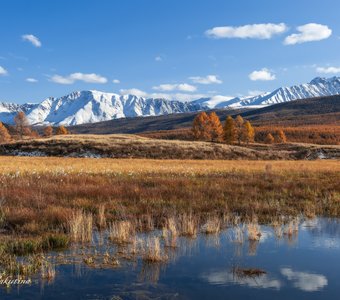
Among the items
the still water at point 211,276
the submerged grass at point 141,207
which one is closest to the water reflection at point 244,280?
the still water at point 211,276

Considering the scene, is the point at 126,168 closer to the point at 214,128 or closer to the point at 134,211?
the point at 134,211

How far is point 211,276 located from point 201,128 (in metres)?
90.5

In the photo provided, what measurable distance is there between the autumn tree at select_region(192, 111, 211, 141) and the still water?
86925mm

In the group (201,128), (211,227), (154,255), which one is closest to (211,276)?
(154,255)

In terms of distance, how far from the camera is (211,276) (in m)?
8.23

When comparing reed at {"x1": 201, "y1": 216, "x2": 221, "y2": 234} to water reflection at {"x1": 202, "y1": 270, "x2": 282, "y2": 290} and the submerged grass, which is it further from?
water reflection at {"x1": 202, "y1": 270, "x2": 282, "y2": 290}

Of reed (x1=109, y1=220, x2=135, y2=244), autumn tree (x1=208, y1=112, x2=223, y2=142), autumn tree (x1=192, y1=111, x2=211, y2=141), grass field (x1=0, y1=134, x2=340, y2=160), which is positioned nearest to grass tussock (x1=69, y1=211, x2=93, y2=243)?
reed (x1=109, y1=220, x2=135, y2=244)

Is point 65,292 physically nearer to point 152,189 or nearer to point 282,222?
point 282,222

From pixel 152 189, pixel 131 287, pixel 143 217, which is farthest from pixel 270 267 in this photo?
pixel 152 189

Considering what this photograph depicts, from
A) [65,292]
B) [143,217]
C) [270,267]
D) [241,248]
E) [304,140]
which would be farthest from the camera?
[304,140]

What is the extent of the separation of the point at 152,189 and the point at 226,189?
12.1ft

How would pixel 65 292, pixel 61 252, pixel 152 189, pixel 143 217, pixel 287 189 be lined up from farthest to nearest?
pixel 287 189 < pixel 152 189 < pixel 143 217 < pixel 61 252 < pixel 65 292

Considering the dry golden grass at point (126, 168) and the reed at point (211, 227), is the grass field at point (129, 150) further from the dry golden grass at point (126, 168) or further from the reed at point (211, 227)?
the reed at point (211, 227)

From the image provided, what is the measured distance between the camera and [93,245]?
10.2 m
